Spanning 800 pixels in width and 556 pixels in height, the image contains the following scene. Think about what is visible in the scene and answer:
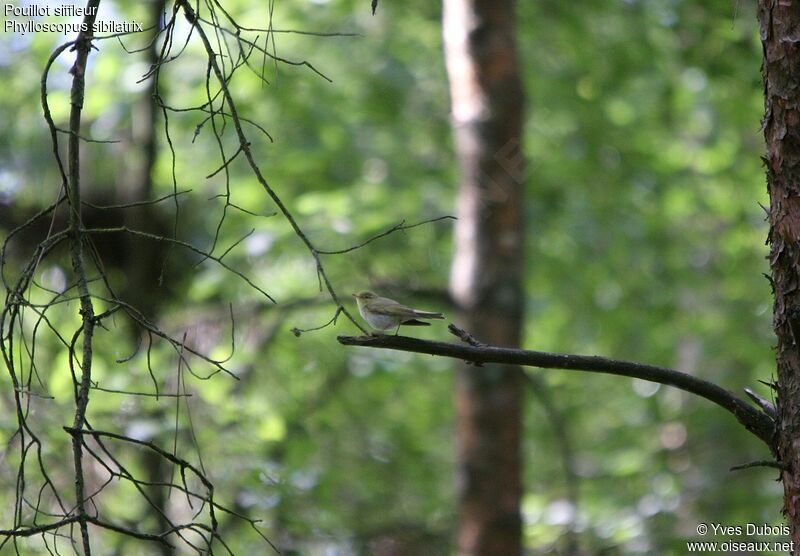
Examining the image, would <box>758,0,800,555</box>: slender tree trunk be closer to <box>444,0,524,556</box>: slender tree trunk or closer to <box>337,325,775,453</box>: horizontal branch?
<box>337,325,775,453</box>: horizontal branch

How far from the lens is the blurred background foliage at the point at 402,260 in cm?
640

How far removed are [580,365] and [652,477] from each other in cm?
647

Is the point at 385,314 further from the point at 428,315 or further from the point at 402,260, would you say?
the point at 402,260

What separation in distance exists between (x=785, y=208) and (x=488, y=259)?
3400mm

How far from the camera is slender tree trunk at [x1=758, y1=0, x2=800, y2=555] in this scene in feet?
7.50

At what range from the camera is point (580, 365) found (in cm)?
221

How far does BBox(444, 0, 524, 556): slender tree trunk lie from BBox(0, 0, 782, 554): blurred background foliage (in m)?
0.43

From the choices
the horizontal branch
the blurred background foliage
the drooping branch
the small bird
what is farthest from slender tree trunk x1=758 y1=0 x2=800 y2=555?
the blurred background foliage

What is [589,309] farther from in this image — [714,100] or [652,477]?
[714,100]

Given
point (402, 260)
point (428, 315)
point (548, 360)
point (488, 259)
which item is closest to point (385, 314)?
point (428, 315)

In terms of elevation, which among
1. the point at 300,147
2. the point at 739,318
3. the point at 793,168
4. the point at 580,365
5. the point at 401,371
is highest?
the point at 300,147

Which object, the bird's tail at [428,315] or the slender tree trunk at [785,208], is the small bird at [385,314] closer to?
the bird's tail at [428,315]

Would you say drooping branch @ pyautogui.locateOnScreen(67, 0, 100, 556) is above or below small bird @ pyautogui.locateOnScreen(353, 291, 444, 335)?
below

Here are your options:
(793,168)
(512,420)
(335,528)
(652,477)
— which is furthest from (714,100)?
(793,168)
